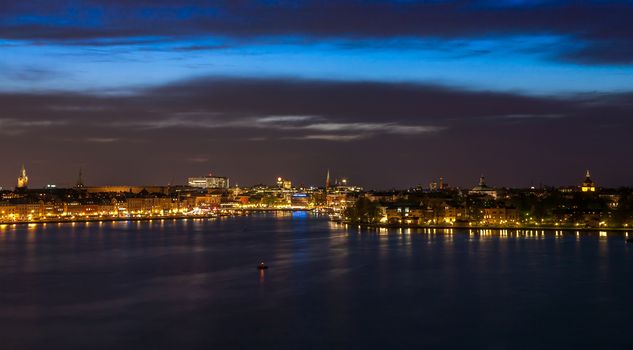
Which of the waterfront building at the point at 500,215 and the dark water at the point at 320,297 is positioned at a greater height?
the waterfront building at the point at 500,215

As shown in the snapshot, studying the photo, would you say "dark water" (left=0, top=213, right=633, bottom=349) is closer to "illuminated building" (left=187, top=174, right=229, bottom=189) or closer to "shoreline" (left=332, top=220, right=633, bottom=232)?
"shoreline" (left=332, top=220, right=633, bottom=232)

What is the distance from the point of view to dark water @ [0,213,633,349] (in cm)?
914

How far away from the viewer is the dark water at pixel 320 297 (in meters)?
9.14

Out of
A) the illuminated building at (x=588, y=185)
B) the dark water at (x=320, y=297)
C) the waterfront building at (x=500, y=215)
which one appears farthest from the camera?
the illuminated building at (x=588, y=185)

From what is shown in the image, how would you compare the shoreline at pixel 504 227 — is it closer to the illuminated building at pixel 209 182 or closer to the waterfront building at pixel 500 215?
the waterfront building at pixel 500 215

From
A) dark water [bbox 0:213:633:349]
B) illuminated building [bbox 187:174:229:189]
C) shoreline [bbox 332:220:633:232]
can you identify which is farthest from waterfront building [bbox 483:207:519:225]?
illuminated building [bbox 187:174:229:189]

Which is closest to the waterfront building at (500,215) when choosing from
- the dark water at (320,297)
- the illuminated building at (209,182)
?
the dark water at (320,297)

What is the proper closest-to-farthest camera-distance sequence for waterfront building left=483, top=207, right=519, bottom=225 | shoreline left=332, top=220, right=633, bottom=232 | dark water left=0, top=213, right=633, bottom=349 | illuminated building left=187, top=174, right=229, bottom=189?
dark water left=0, top=213, right=633, bottom=349
shoreline left=332, top=220, right=633, bottom=232
waterfront building left=483, top=207, right=519, bottom=225
illuminated building left=187, top=174, right=229, bottom=189

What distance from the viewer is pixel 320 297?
11930 mm

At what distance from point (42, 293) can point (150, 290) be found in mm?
1595

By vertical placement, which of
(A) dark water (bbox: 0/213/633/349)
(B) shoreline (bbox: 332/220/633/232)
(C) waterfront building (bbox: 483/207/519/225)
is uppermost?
(C) waterfront building (bbox: 483/207/519/225)

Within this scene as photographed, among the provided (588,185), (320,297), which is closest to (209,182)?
(588,185)

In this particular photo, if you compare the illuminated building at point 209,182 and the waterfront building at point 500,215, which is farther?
the illuminated building at point 209,182

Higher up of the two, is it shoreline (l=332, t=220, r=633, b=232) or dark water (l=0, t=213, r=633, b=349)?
shoreline (l=332, t=220, r=633, b=232)
